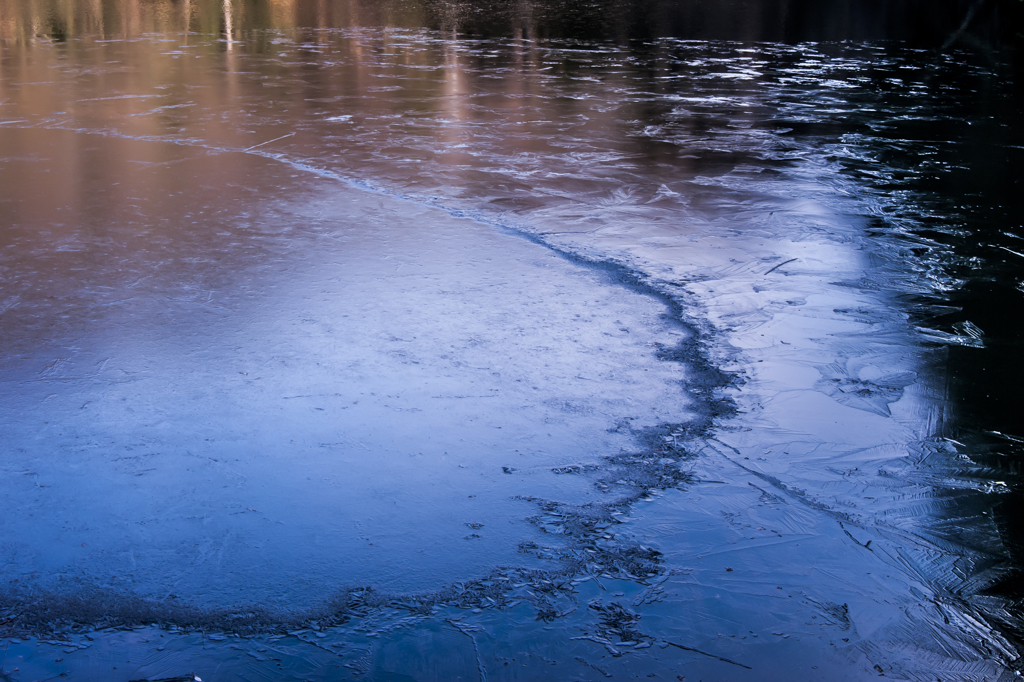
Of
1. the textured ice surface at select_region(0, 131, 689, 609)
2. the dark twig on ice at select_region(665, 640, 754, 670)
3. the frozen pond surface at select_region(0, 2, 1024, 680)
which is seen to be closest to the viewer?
the dark twig on ice at select_region(665, 640, 754, 670)

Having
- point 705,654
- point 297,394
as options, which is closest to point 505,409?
point 297,394

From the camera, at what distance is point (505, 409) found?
11.6 ft

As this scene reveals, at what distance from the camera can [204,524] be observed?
9.34ft

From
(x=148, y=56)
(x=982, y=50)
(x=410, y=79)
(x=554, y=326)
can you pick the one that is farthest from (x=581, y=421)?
(x=982, y=50)

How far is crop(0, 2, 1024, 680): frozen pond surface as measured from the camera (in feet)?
8.15

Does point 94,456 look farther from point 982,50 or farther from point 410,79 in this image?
point 982,50

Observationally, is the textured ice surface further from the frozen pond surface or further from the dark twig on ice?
the dark twig on ice

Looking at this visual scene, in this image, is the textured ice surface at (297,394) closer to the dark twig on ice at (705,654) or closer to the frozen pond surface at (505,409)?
the frozen pond surface at (505,409)

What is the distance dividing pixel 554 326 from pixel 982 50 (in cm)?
1361

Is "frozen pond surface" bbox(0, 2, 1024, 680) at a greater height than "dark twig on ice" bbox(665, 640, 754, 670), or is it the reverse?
"frozen pond surface" bbox(0, 2, 1024, 680)

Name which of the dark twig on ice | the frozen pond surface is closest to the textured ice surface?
the frozen pond surface

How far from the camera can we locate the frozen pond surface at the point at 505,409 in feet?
8.15

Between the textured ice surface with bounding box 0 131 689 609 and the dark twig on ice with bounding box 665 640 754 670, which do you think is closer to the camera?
the dark twig on ice with bounding box 665 640 754 670

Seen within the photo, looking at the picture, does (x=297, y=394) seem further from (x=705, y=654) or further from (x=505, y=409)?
(x=705, y=654)
